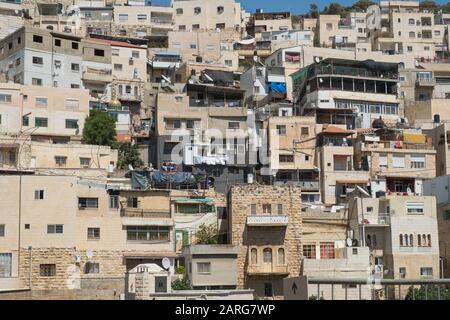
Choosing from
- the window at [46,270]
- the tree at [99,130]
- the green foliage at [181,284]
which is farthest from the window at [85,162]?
the green foliage at [181,284]

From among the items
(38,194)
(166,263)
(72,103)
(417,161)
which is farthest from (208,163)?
(166,263)

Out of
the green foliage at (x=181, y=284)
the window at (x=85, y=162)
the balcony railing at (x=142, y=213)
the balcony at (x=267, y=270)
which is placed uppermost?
the window at (x=85, y=162)

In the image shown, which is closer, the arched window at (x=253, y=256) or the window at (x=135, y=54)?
the arched window at (x=253, y=256)

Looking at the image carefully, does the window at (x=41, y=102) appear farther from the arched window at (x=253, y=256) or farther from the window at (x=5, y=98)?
the arched window at (x=253, y=256)

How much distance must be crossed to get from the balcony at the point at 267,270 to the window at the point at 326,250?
2.27 metres

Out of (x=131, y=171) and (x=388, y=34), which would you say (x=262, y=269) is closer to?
(x=131, y=171)

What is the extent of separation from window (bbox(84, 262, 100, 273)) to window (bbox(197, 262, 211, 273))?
4.41 metres

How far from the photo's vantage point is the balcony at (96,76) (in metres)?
57.0

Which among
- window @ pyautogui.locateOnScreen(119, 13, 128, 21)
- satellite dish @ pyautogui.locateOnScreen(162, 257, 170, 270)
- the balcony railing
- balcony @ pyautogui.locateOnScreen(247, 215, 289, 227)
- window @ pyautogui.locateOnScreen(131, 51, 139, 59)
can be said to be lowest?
satellite dish @ pyautogui.locateOnScreen(162, 257, 170, 270)

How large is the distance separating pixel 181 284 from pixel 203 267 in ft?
6.46

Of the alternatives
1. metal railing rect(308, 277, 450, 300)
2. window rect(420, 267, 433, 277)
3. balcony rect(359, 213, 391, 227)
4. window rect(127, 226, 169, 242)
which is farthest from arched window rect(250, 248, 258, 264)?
metal railing rect(308, 277, 450, 300)

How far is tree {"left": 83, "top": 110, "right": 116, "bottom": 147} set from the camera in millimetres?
48688

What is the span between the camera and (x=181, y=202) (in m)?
41.7

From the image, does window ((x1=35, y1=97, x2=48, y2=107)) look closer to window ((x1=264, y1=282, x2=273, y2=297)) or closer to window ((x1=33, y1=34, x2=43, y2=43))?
window ((x1=33, y1=34, x2=43, y2=43))
